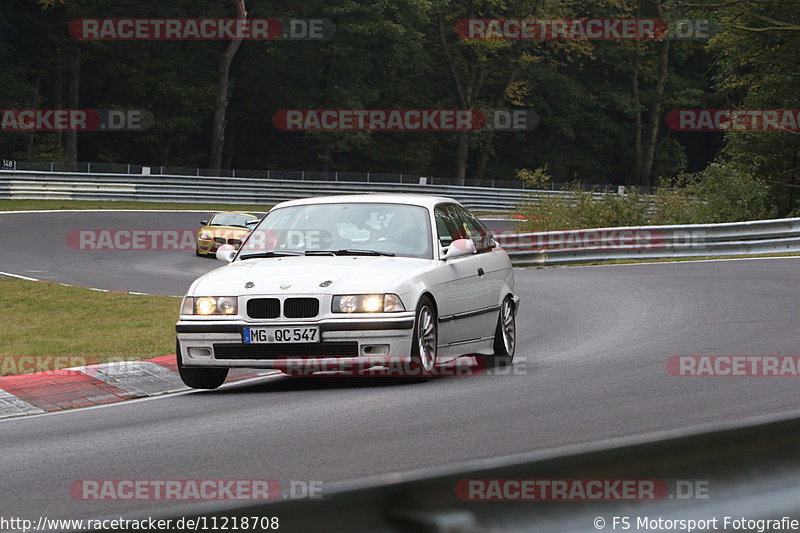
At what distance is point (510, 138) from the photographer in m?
76.9

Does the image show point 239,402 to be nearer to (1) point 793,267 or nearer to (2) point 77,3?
(1) point 793,267

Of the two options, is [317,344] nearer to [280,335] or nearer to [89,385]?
[280,335]

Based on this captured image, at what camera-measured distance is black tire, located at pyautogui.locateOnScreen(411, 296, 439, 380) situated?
9172 mm

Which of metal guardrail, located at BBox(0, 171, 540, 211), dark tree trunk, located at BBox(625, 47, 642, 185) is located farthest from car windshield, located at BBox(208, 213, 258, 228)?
dark tree trunk, located at BBox(625, 47, 642, 185)

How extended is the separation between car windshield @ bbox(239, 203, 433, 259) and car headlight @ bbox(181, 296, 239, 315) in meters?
1.07

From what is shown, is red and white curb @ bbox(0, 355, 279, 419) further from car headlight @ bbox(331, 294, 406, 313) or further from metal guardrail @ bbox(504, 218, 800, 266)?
metal guardrail @ bbox(504, 218, 800, 266)

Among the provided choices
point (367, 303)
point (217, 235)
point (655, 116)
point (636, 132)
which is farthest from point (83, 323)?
point (636, 132)

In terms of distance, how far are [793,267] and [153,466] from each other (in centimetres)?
1636

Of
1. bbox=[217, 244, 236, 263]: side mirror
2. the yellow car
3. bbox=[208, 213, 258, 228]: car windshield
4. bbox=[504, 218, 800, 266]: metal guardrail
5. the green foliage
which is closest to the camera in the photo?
bbox=[217, 244, 236, 263]: side mirror

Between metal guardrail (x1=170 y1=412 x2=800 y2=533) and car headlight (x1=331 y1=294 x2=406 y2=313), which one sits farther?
car headlight (x1=331 y1=294 x2=406 y2=313)

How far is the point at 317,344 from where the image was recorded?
888 centimetres

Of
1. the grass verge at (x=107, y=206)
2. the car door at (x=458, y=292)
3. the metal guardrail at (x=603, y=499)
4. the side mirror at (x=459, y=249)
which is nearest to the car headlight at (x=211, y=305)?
the car door at (x=458, y=292)

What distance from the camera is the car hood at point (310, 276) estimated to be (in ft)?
29.5

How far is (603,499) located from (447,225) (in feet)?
26.4
